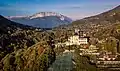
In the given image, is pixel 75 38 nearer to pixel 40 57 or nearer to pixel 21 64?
pixel 40 57

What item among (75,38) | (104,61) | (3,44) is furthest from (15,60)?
(75,38)

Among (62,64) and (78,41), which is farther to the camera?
(78,41)

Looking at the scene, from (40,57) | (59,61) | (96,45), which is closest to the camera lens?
(40,57)

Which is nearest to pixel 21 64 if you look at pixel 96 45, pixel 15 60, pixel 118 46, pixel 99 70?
pixel 15 60

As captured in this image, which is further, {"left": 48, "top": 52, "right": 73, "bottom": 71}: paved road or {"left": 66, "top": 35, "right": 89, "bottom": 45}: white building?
{"left": 66, "top": 35, "right": 89, "bottom": 45}: white building

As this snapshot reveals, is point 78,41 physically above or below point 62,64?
above

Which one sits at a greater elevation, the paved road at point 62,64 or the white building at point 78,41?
the white building at point 78,41

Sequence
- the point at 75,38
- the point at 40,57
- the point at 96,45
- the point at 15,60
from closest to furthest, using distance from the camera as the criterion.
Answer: the point at 15,60 < the point at 40,57 < the point at 96,45 < the point at 75,38

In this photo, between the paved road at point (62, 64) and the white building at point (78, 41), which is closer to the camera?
the paved road at point (62, 64)

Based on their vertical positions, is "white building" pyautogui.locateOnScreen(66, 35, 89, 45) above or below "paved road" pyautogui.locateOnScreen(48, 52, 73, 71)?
above

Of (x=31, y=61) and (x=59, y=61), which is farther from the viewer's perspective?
(x=59, y=61)
